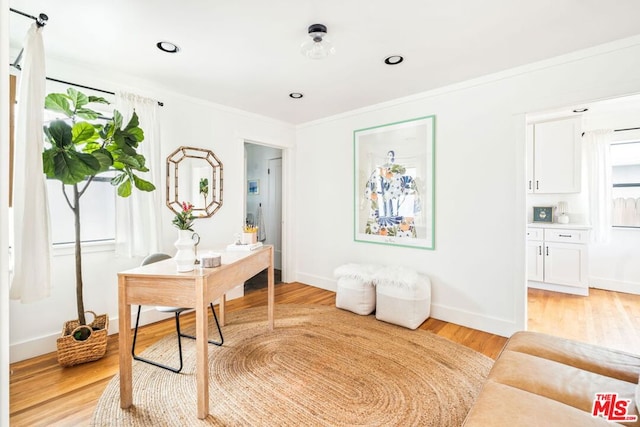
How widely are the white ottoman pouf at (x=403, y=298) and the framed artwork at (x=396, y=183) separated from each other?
1.59ft

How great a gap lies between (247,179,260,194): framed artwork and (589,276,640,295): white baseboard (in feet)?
18.8

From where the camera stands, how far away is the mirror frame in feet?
10.4

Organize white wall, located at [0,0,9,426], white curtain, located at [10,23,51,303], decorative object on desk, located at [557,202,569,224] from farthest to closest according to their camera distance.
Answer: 1. decorative object on desk, located at [557,202,569,224]
2. white curtain, located at [10,23,51,303]
3. white wall, located at [0,0,9,426]

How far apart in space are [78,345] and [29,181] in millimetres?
1299

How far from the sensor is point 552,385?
45.2 inches

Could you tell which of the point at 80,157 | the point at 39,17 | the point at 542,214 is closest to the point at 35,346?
the point at 80,157

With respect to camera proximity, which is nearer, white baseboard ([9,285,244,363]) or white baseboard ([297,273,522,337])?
white baseboard ([9,285,244,363])

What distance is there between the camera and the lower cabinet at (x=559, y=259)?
12.9 ft

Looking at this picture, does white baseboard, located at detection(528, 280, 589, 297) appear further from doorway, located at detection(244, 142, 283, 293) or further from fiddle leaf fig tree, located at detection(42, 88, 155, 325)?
fiddle leaf fig tree, located at detection(42, 88, 155, 325)

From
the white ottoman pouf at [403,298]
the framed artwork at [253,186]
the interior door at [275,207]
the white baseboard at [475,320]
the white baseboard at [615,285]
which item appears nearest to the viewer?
the white baseboard at [475,320]

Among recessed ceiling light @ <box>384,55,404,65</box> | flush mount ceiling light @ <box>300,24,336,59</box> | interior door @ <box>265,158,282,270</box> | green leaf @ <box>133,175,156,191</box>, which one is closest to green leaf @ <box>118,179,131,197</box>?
green leaf @ <box>133,175,156,191</box>

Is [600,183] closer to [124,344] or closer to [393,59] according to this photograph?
[393,59]

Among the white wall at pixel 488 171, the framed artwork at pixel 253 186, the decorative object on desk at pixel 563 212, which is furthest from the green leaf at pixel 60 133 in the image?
the decorative object on desk at pixel 563 212

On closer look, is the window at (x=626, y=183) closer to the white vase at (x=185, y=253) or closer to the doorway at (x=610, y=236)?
the doorway at (x=610, y=236)
